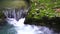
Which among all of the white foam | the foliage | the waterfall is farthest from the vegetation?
the waterfall

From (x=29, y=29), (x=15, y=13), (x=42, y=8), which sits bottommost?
(x=29, y=29)

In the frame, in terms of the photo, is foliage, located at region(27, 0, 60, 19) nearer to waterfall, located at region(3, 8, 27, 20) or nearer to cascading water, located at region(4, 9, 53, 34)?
cascading water, located at region(4, 9, 53, 34)

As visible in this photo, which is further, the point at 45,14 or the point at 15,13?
the point at 15,13

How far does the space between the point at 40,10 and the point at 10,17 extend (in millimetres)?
2223

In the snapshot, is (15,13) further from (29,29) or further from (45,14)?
(45,14)

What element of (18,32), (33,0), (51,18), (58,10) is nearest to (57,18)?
(51,18)

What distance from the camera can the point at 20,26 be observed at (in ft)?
37.4

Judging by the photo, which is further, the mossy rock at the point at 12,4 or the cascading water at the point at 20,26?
the mossy rock at the point at 12,4

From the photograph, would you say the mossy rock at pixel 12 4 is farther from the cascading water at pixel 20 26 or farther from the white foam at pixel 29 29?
the white foam at pixel 29 29

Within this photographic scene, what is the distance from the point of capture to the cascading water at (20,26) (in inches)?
424

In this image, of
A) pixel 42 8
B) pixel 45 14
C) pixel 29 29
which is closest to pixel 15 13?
pixel 42 8

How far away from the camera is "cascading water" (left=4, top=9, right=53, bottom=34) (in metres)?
10.8

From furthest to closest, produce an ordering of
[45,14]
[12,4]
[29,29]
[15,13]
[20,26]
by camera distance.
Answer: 1. [12,4]
2. [15,13]
3. [20,26]
4. [45,14]
5. [29,29]

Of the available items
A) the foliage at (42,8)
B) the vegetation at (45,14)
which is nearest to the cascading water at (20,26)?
the vegetation at (45,14)
